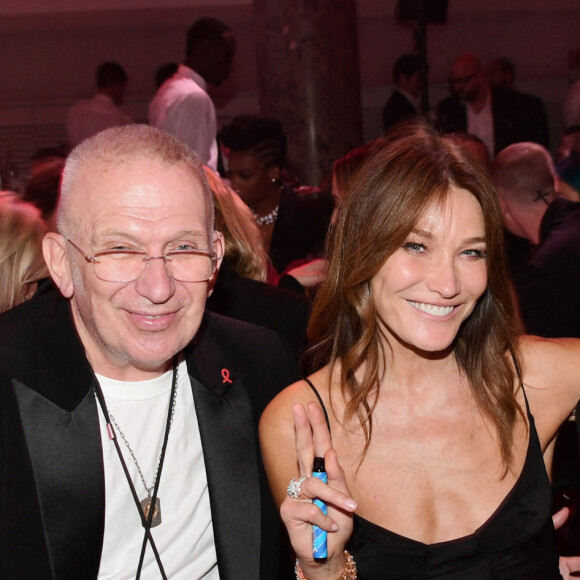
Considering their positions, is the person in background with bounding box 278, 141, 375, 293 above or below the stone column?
below

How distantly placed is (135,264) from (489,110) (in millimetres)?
5718

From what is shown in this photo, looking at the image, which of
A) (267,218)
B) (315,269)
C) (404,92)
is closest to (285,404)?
(315,269)

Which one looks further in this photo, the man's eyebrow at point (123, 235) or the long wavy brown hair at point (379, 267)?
the long wavy brown hair at point (379, 267)

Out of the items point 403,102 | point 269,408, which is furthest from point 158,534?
point 403,102

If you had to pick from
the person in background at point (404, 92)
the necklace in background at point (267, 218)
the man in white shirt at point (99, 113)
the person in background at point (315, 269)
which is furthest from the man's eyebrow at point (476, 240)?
the person in background at point (404, 92)

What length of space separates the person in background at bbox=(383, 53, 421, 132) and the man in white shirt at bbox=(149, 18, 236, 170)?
205 cm

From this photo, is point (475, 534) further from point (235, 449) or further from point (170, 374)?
point (170, 374)

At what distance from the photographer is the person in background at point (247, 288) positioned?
320cm

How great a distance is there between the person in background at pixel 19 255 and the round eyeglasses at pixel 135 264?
3.64 feet

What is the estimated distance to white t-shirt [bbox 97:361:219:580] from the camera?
218 centimetres

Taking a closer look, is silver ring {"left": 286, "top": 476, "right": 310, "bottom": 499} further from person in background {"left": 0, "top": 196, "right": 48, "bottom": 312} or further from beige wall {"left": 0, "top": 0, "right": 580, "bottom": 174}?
beige wall {"left": 0, "top": 0, "right": 580, "bottom": 174}

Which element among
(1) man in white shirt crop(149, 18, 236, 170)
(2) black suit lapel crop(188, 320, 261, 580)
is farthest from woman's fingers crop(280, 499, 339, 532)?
(1) man in white shirt crop(149, 18, 236, 170)

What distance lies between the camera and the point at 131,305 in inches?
81.8

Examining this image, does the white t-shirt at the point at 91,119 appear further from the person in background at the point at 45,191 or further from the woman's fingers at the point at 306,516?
the woman's fingers at the point at 306,516
